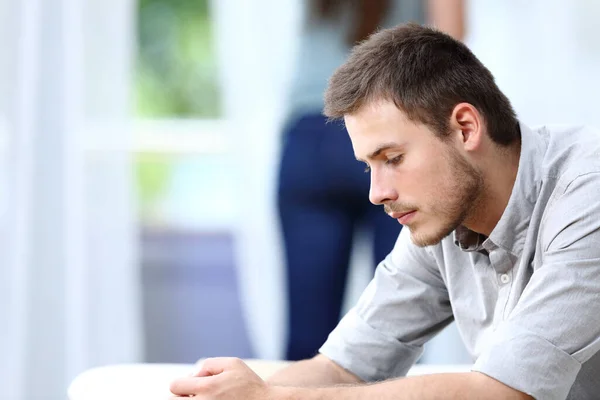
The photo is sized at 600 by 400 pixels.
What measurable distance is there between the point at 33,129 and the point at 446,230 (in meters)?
1.55

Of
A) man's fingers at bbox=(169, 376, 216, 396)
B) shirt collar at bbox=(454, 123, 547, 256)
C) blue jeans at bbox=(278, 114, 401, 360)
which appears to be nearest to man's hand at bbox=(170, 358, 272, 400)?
man's fingers at bbox=(169, 376, 216, 396)

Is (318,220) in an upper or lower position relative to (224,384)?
upper

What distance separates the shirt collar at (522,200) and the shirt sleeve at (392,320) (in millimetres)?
179

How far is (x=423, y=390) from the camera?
1062 mm

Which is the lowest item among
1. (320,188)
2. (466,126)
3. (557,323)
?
(557,323)

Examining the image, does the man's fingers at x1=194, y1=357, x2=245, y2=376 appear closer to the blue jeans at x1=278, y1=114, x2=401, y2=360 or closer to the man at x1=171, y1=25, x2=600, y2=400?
the man at x1=171, y1=25, x2=600, y2=400

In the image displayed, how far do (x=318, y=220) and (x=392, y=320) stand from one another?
65cm

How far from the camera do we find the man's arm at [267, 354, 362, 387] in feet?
4.36

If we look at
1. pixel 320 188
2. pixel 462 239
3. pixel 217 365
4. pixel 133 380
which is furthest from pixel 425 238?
pixel 320 188

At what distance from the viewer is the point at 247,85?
100.0 inches

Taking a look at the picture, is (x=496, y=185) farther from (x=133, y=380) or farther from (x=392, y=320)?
(x=133, y=380)

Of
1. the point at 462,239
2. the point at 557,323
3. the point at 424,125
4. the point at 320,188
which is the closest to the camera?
the point at 557,323

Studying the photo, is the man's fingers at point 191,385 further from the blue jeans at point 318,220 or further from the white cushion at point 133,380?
the blue jeans at point 318,220

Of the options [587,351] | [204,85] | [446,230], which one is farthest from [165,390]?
[204,85]
